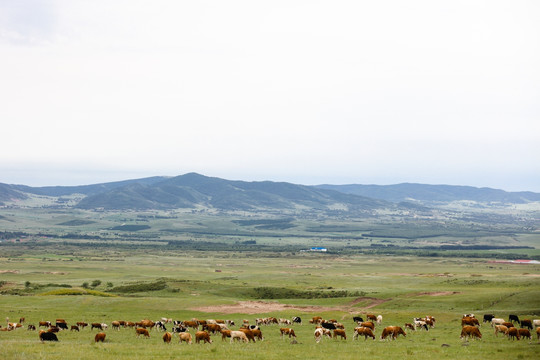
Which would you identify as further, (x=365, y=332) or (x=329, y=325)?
(x=329, y=325)

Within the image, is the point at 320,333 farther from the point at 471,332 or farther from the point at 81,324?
the point at 81,324

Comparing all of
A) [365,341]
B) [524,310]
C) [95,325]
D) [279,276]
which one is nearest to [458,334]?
[365,341]

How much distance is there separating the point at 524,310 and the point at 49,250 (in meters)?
188

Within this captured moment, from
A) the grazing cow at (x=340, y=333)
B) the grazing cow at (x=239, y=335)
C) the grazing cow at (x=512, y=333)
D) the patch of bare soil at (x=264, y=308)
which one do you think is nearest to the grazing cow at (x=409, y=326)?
the grazing cow at (x=340, y=333)


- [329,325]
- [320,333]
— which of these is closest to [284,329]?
[320,333]

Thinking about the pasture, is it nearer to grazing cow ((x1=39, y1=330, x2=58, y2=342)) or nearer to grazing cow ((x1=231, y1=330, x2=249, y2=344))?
grazing cow ((x1=39, y1=330, x2=58, y2=342))

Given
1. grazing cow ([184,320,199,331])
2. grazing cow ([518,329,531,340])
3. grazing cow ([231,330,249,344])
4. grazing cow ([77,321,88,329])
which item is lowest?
grazing cow ([77,321,88,329])

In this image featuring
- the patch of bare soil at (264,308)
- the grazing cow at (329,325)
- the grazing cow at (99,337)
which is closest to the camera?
the grazing cow at (99,337)

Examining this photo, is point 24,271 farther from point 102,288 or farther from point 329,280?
point 329,280

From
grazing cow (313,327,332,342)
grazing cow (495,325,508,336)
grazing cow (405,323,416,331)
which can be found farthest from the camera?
grazing cow (405,323,416,331)

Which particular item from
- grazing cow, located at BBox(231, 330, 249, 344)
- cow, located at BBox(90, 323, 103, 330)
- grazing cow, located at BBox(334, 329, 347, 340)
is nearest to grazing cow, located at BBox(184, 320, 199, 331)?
cow, located at BBox(90, 323, 103, 330)

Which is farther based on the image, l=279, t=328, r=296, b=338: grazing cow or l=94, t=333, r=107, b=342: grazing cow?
l=279, t=328, r=296, b=338: grazing cow

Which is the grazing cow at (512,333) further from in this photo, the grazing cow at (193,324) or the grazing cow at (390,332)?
the grazing cow at (193,324)

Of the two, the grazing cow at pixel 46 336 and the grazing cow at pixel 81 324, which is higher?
the grazing cow at pixel 46 336
